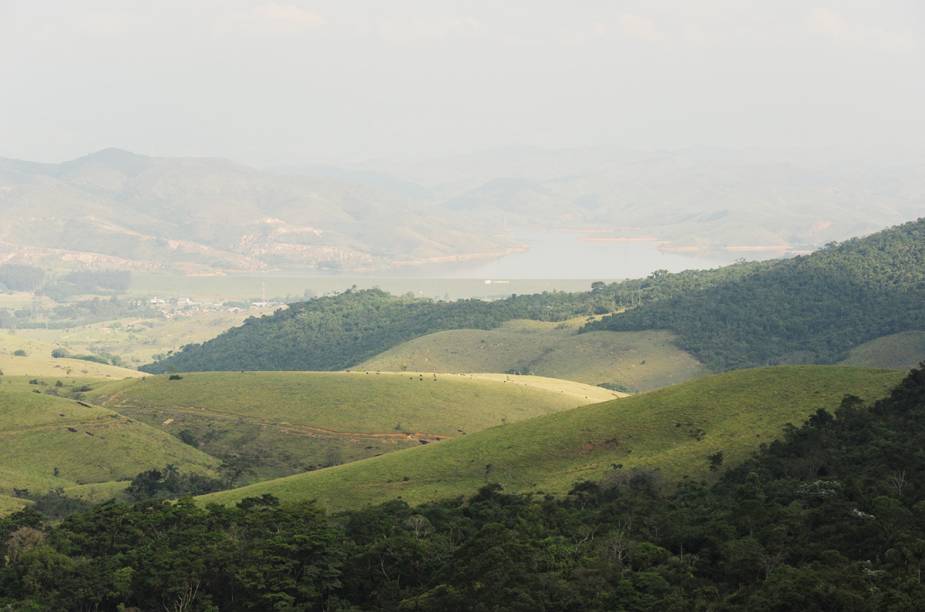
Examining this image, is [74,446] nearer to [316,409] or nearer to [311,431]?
[311,431]

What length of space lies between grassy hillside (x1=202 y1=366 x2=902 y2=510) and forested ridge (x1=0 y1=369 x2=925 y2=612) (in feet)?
30.1

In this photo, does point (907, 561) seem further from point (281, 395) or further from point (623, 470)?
point (281, 395)

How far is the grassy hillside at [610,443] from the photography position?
4333 inches

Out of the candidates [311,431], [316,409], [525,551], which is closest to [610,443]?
[525,551]

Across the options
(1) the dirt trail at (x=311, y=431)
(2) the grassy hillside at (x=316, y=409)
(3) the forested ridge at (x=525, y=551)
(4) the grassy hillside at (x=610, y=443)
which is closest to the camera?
(3) the forested ridge at (x=525, y=551)

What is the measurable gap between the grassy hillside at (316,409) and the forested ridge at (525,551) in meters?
57.2

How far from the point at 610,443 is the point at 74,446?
7060 centimetres

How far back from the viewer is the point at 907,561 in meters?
67.4

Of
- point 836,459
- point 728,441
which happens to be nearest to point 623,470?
point 728,441

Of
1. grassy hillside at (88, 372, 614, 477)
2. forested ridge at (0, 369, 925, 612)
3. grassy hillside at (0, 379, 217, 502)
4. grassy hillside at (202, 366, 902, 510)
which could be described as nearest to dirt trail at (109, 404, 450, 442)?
grassy hillside at (88, 372, 614, 477)

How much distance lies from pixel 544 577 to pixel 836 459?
40.1 meters

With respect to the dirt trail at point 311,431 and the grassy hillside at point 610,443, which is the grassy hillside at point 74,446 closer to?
the dirt trail at point 311,431

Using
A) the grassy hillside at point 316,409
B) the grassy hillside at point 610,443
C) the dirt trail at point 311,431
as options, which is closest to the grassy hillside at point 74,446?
the grassy hillside at point 316,409

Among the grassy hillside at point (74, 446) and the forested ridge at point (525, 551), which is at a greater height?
the grassy hillside at point (74, 446)
